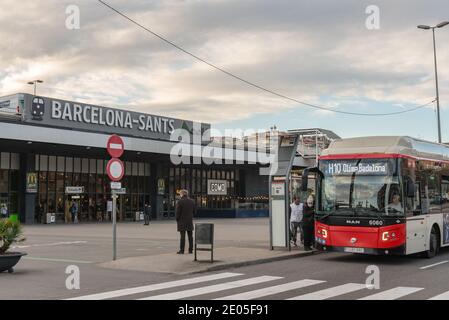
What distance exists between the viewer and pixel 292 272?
12.8 meters

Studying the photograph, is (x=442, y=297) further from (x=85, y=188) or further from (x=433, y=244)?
(x=85, y=188)

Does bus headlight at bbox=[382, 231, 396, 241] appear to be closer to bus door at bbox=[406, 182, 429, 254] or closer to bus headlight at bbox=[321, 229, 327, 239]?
bus door at bbox=[406, 182, 429, 254]

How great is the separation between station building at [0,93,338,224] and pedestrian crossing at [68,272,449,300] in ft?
76.2

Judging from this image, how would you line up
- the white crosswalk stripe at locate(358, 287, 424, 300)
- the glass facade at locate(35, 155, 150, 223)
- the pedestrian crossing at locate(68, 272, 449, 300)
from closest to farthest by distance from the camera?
the white crosswalk stripe at locate(358, 287, 424, 300), the pedestrian crossing at locate(68, 272, 449, 300), the glass facade at locate(35, 155, 150, 223)

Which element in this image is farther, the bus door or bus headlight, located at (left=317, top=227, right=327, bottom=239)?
bus headlight, located at (left=317, top=227, right=327, bottom=239)

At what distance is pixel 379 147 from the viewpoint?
14.6 meters

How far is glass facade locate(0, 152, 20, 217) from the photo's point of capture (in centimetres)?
3888

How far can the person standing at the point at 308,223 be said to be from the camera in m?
17.1

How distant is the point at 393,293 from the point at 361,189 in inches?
188

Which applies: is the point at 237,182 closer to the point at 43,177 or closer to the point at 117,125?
the point at 117,125

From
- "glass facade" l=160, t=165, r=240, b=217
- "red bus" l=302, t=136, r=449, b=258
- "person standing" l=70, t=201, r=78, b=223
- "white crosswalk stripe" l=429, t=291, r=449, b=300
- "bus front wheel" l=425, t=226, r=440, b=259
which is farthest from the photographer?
"glass facade" l=160, t=165, r=240, b=217

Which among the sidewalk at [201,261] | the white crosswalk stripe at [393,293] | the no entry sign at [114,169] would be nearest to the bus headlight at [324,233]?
the sidewalk at [201,261]

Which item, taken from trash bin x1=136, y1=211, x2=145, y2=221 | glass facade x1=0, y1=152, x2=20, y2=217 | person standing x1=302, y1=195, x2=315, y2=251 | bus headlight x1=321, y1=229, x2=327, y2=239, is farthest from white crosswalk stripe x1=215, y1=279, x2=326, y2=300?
trash bin x1=136, y1=211, x2=145, y2=221
